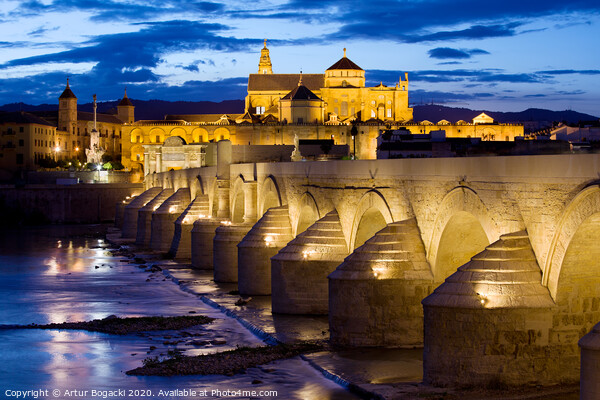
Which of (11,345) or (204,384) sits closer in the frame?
(204,384)

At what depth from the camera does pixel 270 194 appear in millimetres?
30594

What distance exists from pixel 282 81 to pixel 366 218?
Answer: 91690 mm

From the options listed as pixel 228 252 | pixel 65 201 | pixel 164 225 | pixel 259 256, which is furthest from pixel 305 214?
pixel 65 201

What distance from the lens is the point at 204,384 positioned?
15.9 meters

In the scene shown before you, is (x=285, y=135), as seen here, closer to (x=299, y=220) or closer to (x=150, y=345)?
(x=299, y=220)

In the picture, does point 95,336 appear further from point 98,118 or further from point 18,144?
point 98,118

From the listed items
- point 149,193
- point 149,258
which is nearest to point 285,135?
point 149,193

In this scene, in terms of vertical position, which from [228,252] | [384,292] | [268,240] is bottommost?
[228,252]

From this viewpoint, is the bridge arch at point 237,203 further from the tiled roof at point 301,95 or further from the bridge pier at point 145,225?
the tiled roof at point 301,95

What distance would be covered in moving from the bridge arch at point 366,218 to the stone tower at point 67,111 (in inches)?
3757

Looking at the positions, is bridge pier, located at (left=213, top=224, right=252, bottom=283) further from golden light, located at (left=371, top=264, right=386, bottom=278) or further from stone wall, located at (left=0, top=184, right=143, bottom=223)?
stone wall, located at (left=0, top=184, right=143, bottom=223)

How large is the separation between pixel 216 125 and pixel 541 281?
316 feet

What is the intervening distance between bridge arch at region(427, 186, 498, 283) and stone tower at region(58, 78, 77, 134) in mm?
100040

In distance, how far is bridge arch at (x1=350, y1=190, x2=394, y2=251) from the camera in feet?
66.3
